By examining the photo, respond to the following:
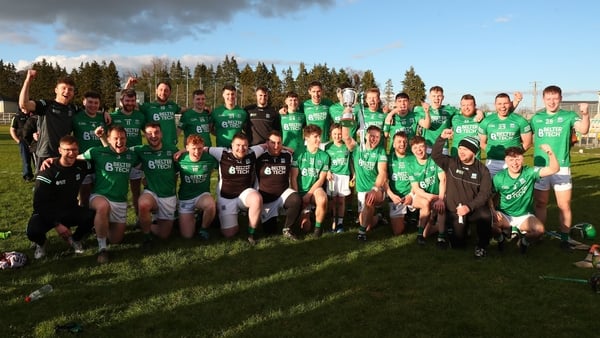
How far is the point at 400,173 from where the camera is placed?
639 centimetres

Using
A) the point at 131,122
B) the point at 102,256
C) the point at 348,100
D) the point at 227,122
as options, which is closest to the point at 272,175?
the point at 227,122

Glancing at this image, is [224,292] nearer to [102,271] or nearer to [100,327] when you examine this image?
[100,327]

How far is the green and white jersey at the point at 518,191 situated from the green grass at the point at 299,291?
542mm

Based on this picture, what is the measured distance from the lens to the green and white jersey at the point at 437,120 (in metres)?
7.34

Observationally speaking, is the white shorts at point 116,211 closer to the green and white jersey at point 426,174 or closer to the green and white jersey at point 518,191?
the green and white jersey at point 426,174

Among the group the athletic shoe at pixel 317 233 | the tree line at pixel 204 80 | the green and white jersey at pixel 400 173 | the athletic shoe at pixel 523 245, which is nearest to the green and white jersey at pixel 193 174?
the athletic shoe at pixel 317 233

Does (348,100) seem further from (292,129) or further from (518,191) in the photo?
(518,191)

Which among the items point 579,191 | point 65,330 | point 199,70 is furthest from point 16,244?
point 199,70

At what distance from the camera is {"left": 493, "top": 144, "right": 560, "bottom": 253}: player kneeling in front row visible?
5527 mm

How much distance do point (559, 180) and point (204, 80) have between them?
287 feet

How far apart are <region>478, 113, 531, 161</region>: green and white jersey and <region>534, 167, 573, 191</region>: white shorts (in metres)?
0.65

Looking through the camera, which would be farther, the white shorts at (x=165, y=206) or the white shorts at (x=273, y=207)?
the white shorts at (x=273, y=207)

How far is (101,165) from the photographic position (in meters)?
5.56

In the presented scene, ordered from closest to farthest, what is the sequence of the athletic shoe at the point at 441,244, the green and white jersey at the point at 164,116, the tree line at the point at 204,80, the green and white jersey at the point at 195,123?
1. the athletic shoe at the point at 441,244
2. the green and white jersey at the point at 164,116
3. the green and white jersey at the point at 195,123
4. the tree line at the point at 204,80
